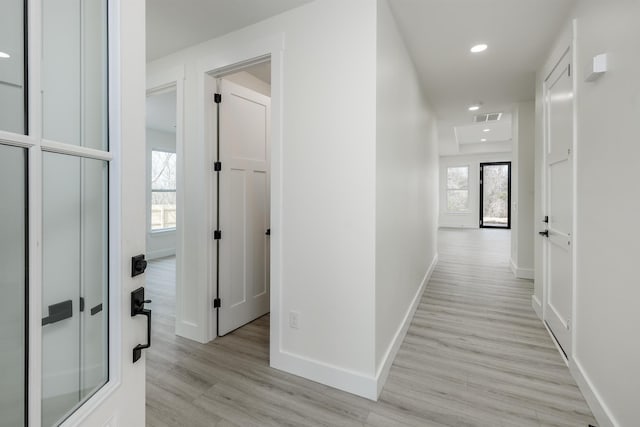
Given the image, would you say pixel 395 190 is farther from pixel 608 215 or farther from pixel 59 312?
pixel 59 312

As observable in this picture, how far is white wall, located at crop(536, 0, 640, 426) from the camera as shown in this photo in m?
1.47

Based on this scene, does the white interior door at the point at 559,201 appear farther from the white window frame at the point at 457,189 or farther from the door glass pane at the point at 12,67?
the white window frame at the point at 457,189

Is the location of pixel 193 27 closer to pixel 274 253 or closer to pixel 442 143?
pixel 274 253

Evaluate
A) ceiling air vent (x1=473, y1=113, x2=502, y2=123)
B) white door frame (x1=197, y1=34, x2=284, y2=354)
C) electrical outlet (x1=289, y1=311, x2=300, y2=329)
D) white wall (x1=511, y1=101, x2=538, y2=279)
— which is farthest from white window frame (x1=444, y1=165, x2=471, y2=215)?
electrical outlet (x1=289, y1=311, x2=300, y2=329)

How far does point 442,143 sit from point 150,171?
7597mm

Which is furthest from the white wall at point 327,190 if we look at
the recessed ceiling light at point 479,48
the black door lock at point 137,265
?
the recessed ceiling light at point 479,48

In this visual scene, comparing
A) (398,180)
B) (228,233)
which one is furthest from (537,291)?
Answer: (228,233)

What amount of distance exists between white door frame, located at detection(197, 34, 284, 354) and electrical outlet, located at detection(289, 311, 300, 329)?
0.10 metres

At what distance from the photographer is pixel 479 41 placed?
287cm

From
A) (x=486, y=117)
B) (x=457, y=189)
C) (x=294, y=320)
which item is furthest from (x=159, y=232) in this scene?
(x=457, y=189)

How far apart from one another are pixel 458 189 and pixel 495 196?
4.05 feet

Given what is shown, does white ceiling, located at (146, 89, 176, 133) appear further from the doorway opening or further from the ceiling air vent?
the doorway opening

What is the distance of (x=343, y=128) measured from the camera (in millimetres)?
2051

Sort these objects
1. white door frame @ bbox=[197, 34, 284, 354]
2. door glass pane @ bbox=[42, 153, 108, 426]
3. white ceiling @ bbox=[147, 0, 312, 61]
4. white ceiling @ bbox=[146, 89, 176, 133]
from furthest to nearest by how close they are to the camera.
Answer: white ceiling @ bbox=[146, 89, 176, 133] → white door frame @ bbox=[197, 34, 284, 354] → white ceiling @ bbox=[147, 0, 312, 61] → door glass pane @ bbox=[42, 153, 108, 426]
